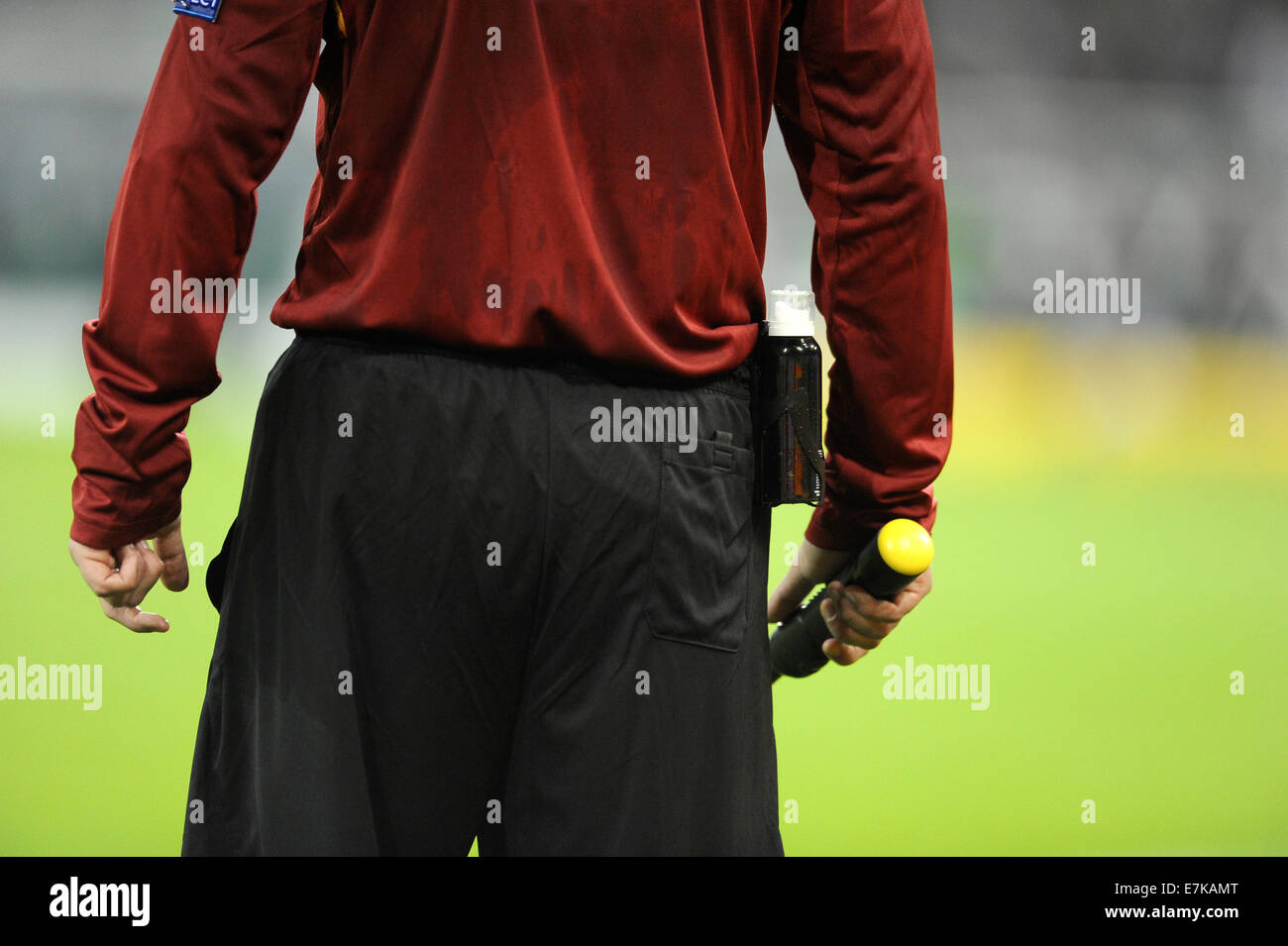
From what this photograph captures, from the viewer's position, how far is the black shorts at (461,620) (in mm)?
1025

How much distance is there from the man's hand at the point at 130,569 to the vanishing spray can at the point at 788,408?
1.81 ft

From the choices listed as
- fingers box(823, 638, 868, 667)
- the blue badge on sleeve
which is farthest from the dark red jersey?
fingers box(823, 638, 868, 667)

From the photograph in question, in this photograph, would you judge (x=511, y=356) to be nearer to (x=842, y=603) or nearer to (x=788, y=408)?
(x=788, y=408)

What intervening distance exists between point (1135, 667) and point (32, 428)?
3490 millimetres

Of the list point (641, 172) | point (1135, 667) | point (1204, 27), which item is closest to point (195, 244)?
point (641, 172)

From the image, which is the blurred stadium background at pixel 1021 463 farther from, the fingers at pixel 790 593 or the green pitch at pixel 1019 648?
the fingers at pixel 790 593

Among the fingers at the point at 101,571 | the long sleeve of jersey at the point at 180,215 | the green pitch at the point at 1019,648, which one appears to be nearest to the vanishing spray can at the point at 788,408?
the long sleeve of jersey at the point at 180,215

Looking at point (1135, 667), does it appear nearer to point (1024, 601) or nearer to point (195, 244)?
point (1024, 601)

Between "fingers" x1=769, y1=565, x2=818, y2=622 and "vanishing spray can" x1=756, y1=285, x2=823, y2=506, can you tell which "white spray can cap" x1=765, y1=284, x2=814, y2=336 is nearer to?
"vanishing spray can" x1=756, y1=285, x2=823, y2=506

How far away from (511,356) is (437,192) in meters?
0.15

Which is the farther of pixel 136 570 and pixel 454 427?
pixel 136 570

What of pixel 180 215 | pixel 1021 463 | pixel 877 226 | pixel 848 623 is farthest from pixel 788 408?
pixel 1021 463

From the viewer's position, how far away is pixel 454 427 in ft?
3.35

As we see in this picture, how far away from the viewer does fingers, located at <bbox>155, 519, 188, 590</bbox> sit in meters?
1.16
